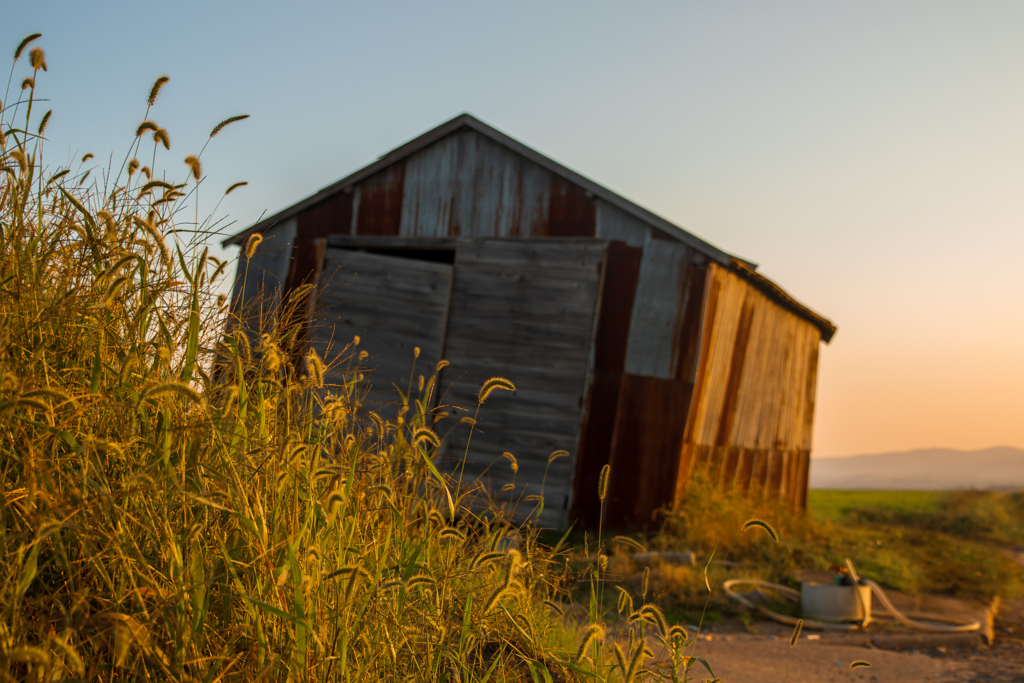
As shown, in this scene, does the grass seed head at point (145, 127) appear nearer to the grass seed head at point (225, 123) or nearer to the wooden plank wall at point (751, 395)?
the grass seed head at point (225, 123)

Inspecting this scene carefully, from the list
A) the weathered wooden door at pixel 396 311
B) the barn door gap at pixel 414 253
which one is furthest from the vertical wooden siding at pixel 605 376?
the barn door gap at pixel 414 253

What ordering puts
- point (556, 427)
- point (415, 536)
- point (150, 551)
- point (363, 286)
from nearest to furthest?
1. point (150, 551)
2. point (415, 536)
3. point (556, 427)
4. point (363, 286)

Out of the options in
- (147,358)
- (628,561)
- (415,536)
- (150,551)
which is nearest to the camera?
(150,551)

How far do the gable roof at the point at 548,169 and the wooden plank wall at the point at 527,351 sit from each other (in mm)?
664

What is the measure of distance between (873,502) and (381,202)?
14384mm

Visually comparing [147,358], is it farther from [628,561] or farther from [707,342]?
[707,342]

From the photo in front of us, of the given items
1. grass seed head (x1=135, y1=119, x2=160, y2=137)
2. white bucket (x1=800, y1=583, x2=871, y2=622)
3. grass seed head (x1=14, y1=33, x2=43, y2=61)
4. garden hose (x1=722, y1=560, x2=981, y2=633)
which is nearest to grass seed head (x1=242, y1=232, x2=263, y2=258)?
grass seed head (x1=135, y1=119, x2=160, y2=137)

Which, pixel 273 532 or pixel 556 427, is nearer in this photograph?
pixel 273 532

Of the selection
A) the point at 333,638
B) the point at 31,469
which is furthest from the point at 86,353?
the point at 333,638

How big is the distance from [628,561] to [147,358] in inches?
209

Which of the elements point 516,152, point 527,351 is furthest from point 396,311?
point 516,152

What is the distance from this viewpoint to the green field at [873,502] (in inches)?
603

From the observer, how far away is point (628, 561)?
6.66 metres

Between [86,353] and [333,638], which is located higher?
[86,353]
